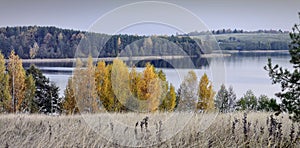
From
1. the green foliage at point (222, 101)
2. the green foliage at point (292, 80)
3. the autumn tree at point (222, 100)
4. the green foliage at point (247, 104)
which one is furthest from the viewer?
the green foliage at point (247, 104)

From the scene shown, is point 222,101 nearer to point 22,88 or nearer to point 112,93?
point 112,93

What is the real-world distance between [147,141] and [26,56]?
3099 inches

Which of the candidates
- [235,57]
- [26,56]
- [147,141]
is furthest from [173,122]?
[26,56]

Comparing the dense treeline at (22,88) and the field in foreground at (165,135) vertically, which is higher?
the field in foreground at (165,135)

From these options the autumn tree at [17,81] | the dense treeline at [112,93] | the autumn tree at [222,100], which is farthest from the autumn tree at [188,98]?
the autumn tree at [17,81]

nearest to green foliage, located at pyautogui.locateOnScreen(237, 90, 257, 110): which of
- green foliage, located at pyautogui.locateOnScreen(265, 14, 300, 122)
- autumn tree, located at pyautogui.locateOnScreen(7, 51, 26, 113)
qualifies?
green foliage, located at pyautogui.locateOnScreen(265, 14, 300, 122)

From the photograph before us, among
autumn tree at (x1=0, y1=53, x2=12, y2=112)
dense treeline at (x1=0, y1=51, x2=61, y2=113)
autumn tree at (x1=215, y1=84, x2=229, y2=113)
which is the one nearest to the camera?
autumn tree at (x1=215, y1=84, x2=229, y2=113)

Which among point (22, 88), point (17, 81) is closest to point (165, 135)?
point (22, 88)

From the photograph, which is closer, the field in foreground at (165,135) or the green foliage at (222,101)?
the field in foreground at (165,135)

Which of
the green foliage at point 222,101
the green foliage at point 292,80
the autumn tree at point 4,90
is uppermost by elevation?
the green foliage at point 292,80

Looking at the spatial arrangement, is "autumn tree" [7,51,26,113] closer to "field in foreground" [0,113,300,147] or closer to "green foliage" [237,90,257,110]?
"green foliage" [237,90,257,110]

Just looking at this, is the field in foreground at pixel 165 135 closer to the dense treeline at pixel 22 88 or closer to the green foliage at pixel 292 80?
the green foliage at pixel 292 80

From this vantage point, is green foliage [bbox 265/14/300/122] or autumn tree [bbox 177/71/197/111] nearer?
green foliage [bbox 265/14/300/122]

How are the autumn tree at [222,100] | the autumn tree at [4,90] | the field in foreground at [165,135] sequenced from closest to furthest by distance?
1. the field in foreground at [165,135]
2. the autumn tree at [222,100]
3. the autumn tree at [4,90]
